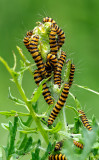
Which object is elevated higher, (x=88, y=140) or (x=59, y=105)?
(x=59, y=105)

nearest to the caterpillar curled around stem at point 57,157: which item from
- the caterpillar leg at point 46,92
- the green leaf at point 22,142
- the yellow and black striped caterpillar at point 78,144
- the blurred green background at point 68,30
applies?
the yellow and black striped caterpillar at point 78,144

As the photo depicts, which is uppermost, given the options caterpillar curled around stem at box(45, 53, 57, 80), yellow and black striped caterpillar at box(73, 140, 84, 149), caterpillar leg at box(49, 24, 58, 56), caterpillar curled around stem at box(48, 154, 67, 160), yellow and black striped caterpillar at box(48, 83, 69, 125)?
caterpillar leg at box(49, 24, 58, 56)

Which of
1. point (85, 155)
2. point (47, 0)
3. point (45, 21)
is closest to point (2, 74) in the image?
point (47, 0)

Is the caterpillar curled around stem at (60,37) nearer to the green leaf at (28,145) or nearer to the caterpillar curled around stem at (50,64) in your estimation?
the caterpillar curled around stem at (50,64)

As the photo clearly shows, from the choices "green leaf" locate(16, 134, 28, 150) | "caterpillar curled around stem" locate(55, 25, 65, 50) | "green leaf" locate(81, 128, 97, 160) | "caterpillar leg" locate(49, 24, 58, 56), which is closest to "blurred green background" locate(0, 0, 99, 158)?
"caterpillar curled around stem" locate(55, 25, 65, 50)

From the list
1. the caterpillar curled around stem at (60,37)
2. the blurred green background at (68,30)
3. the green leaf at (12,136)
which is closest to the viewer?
the green leaf at (12,136)

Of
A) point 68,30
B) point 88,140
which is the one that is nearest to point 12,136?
point 88,140

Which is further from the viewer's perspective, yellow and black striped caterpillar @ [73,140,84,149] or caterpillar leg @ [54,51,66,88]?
caterpillar leg @ [54,51,66,88]

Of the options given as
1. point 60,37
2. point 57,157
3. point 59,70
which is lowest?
point 57,157

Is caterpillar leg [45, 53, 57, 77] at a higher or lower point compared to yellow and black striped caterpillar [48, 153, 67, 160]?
higher

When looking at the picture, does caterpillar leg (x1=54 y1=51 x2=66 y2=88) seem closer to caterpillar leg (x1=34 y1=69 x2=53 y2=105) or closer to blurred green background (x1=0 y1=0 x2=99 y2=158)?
caterpillar leg (x1=34 y1=69 x2=53 y2=105)

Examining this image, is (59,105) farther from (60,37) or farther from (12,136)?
(60,37)

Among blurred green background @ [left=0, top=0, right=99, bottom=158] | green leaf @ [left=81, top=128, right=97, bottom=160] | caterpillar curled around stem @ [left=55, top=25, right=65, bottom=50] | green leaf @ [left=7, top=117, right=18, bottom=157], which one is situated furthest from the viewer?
blurred green background @ [left=0, top=0, right=99, bottom=158]
